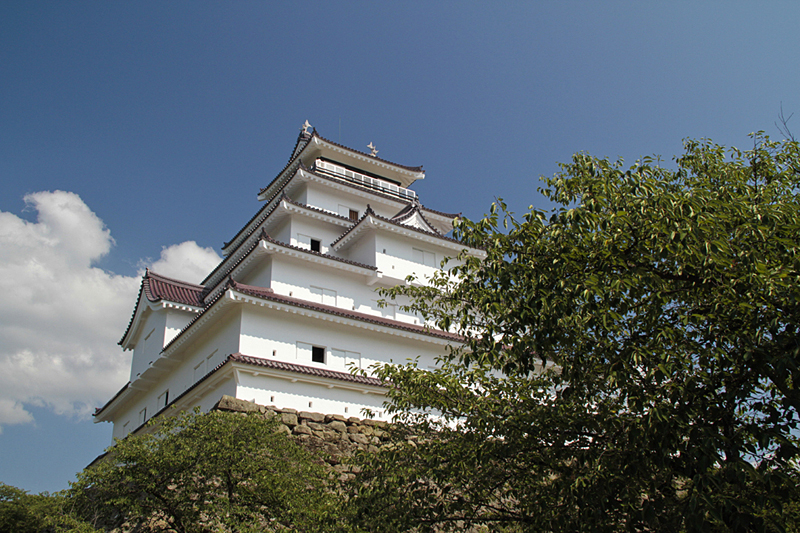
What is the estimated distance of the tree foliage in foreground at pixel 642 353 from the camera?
17.9 ft

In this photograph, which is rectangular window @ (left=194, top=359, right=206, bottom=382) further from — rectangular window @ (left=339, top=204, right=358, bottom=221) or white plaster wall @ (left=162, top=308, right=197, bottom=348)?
rectangular window @ (left=339, top=204, right=358, bottom=221)

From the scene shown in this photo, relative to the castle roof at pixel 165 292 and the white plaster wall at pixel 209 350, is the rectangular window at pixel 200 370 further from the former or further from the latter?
the castle roof at pixel 165 292

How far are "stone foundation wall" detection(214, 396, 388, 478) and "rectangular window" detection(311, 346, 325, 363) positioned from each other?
230 cm

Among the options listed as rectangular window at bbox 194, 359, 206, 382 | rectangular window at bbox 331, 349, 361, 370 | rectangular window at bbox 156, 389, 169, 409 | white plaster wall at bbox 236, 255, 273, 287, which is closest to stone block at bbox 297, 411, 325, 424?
rectangular window at bbox 331, 349, 361, 370

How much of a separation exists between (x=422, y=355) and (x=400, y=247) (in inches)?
200

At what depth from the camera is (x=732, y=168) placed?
799 cm

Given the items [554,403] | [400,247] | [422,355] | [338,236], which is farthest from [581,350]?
[338,236]

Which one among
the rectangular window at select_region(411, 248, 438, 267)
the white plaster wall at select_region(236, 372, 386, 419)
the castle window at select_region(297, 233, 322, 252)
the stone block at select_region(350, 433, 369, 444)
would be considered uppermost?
the castle window at select_region(297, 233, 322, 252)

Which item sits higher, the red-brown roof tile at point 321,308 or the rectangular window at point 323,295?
the rectangular window at point 323,295

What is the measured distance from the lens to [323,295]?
21.1 meters

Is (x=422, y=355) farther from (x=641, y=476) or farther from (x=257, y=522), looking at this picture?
(x=641, y=476)

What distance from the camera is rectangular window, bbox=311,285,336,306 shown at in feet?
68.7

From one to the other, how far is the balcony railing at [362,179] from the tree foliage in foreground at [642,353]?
20596mm

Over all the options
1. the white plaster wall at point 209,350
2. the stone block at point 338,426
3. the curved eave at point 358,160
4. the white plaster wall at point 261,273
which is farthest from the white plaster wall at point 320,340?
the curved eave at point 358,160
